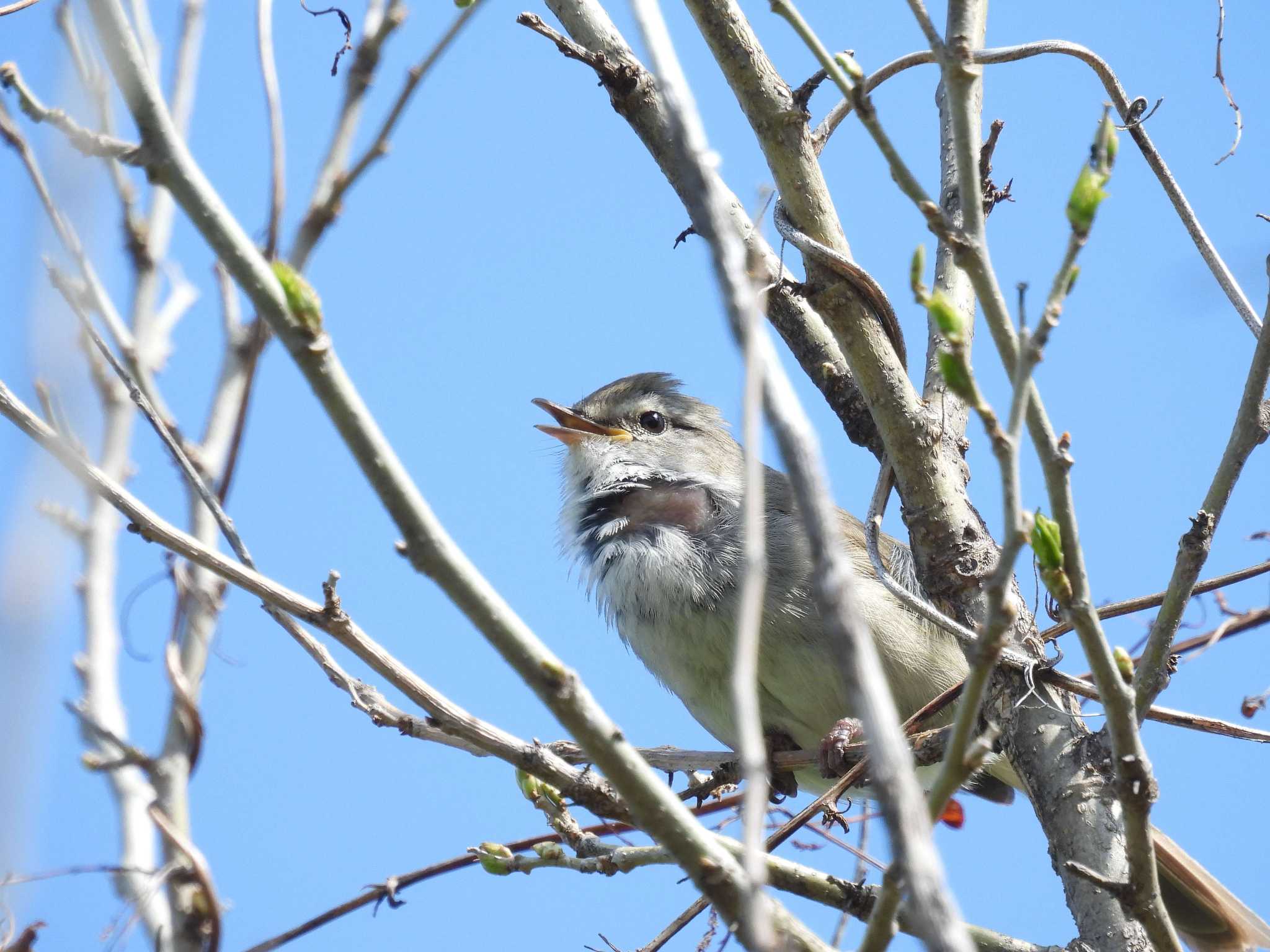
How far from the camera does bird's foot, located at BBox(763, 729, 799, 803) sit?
14.7 feet

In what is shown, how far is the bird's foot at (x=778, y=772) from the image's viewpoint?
4.48m

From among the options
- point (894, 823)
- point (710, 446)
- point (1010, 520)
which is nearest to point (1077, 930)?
point (1010, 520)

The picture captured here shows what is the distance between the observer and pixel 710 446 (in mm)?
5887

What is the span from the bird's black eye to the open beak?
12cm

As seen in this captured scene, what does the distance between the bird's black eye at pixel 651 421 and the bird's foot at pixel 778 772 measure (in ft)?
5.87

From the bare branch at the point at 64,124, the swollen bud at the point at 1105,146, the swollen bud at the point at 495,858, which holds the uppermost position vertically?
the swollen bud at the point at 1105,146

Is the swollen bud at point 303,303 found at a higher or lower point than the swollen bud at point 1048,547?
lower

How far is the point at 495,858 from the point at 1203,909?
2.51m

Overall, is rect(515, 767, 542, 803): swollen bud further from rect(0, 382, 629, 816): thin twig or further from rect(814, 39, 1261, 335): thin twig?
rect(814, 39, 1261, 335): thin twig

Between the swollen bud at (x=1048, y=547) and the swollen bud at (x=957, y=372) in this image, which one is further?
the swollen bud at (x=1048, y=547)

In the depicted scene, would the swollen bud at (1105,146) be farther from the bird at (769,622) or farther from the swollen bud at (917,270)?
the bird at (769,622)

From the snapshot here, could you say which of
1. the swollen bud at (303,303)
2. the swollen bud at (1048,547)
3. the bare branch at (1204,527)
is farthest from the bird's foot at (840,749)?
the swollen bud at (303,303)

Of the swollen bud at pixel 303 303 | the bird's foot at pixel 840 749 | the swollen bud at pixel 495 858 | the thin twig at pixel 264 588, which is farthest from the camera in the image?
the bird's foot at pixel 840 749

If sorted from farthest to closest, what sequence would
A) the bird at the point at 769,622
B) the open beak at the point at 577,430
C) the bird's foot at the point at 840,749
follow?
the open beak at the point at 577,430 < the bird at the point at 769,622 < the bird's foot at the point at 840,749
